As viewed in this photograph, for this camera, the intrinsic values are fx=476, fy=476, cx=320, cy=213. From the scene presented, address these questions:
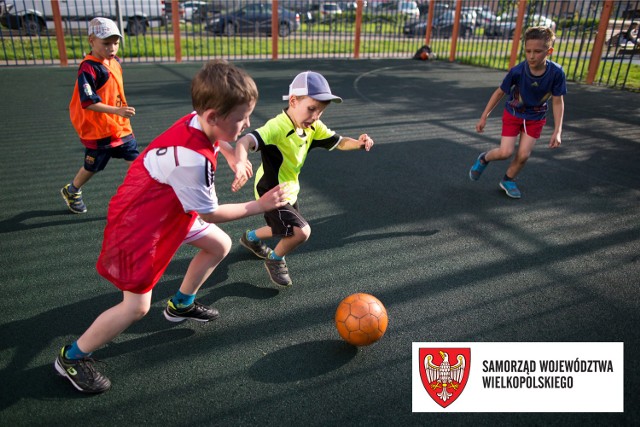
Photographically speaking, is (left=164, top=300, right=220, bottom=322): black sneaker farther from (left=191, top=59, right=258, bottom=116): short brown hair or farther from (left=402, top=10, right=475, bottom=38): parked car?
(left=402, top=10, right=475, bottom=38): parked car

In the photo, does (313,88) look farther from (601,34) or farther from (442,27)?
(442,27)

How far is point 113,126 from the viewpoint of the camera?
14.6ft

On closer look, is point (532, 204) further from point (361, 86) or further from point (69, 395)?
point (361, 86)

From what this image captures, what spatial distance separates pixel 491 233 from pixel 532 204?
3.28 feet

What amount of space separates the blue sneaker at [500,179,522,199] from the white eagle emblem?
2931 millimetres

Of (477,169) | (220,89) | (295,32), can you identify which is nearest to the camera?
(220,89)

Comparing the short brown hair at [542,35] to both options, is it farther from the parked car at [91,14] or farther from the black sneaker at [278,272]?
the parked car at [91,14]

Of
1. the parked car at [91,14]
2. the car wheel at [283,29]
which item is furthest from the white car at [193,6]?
the car wheel at [283,29]

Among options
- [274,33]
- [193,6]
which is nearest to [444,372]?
[274,33]

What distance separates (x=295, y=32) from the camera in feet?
60.0

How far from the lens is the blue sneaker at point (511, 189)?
525cm

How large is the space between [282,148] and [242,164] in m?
0.59

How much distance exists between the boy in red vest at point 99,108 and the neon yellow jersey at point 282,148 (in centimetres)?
147

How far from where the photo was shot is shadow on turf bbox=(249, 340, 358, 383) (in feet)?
8.71
